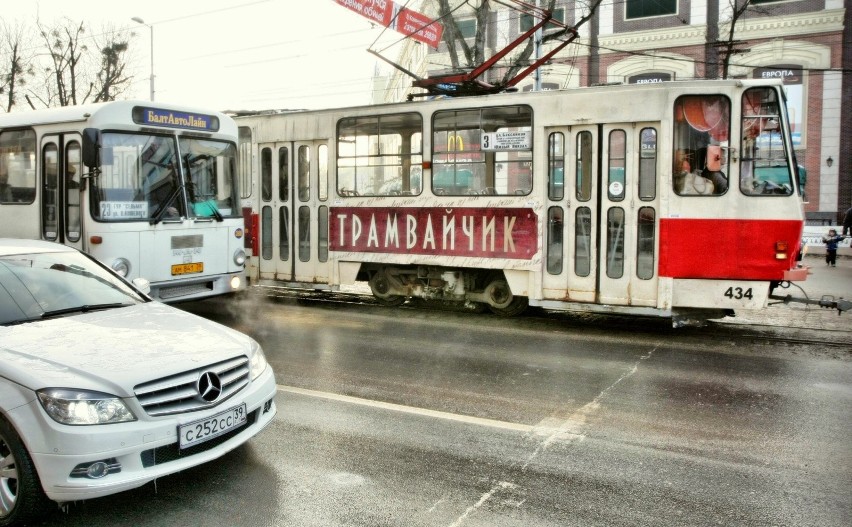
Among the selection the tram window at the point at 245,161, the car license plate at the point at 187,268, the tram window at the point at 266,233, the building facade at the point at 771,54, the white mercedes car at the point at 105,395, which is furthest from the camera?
the building facade at the point at 771,54

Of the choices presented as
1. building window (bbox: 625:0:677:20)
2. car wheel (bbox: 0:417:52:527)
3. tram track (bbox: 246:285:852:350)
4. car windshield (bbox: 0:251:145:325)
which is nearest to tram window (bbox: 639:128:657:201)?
tram track (bbox: 246:285:852:350)

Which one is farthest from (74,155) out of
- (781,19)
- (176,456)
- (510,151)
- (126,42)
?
(126,42)

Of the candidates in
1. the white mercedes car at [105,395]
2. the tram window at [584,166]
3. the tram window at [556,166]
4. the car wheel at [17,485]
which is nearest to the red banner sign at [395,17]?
the tram window at [556,166]

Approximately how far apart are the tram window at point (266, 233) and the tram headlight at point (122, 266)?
3.68 meters

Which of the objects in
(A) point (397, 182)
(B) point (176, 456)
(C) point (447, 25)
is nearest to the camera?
(B) point (176, 456)

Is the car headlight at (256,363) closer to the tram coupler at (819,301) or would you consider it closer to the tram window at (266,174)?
the tram coupler at (819,301)

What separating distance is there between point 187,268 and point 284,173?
3.29 meters

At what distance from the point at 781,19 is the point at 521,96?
20646mm

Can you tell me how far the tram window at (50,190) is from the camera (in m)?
9.91

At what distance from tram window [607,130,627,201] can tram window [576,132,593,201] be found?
271mm

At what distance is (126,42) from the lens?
3538 cm

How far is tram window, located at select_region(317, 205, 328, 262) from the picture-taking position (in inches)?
489

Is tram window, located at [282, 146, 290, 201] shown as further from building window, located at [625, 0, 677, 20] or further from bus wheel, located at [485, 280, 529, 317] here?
building window, located at [625, 0, 677, 20]

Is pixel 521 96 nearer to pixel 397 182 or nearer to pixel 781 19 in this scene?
pixel 397 182
